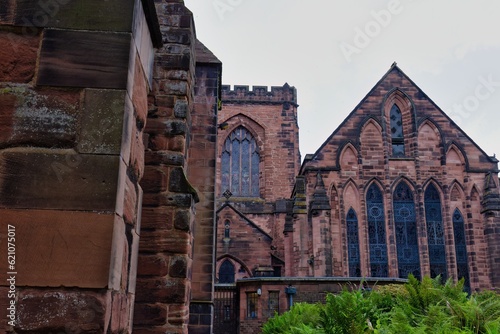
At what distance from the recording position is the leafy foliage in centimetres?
354

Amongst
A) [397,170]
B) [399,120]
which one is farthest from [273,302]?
[399,120]

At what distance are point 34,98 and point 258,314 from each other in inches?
534

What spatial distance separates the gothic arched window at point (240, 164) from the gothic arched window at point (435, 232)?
14.2 meters

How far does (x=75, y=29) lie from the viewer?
256 centimetres

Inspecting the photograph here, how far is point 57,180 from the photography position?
235cm

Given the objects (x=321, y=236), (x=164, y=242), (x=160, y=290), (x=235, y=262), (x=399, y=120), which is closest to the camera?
(x=160, y=290)

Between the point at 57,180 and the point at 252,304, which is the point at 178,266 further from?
the point at 252,304

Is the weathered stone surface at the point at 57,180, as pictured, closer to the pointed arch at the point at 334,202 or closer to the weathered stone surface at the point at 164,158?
the weathered stone surface at the point at 164,158

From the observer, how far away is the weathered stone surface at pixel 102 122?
2.42 m

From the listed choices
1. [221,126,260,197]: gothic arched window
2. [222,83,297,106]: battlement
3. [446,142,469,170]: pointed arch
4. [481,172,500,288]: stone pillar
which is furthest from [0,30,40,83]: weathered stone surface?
[222,83,297,106]: battlement

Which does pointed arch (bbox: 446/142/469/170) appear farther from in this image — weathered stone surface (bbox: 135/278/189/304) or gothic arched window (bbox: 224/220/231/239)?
weathered stone surface (bbox: 135/278/189/304)

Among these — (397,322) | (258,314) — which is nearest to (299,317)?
(397,322)

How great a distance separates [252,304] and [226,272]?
9.84 metres

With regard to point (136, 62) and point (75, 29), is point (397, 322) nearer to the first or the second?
point (136, 62)
